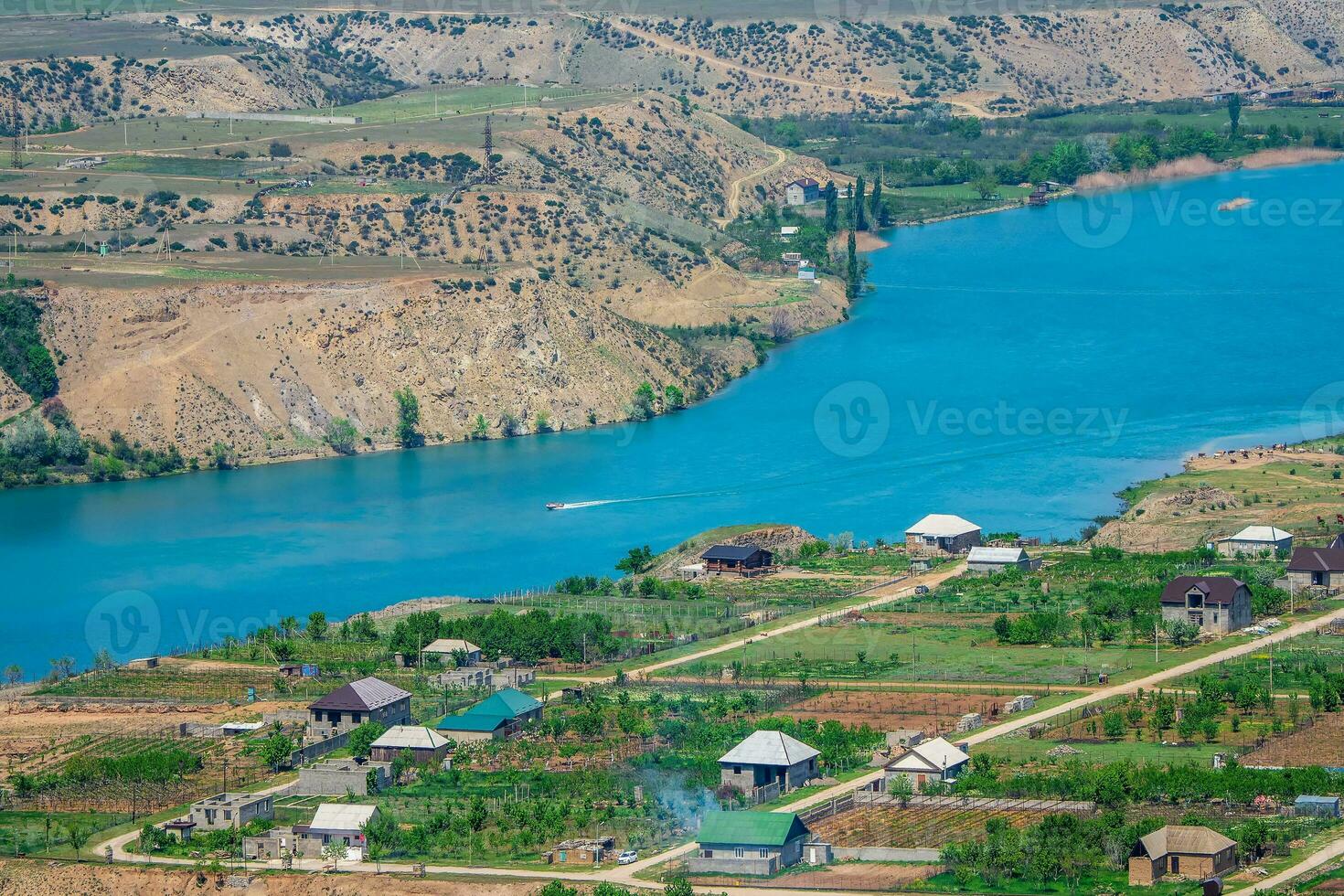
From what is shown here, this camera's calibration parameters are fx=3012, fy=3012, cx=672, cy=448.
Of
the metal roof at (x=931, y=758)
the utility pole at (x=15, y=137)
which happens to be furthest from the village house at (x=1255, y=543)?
the utility pole at (x=15, y=137)

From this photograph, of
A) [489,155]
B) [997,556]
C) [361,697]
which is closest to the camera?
[361,697]

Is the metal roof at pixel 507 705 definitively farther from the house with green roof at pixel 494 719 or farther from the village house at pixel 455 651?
the village house at pixel 455 651

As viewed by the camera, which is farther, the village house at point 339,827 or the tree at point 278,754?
the tree at point 278,754

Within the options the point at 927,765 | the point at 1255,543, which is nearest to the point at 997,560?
the point at 1255,543

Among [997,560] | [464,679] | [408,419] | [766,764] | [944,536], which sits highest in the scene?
[766,764]

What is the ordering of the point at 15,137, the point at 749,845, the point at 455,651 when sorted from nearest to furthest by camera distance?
the point at 749,845 < the point at 455,651 < the point at 15,137

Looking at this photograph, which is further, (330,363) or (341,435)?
(330,363)

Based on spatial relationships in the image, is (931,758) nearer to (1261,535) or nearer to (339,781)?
(339,781)
